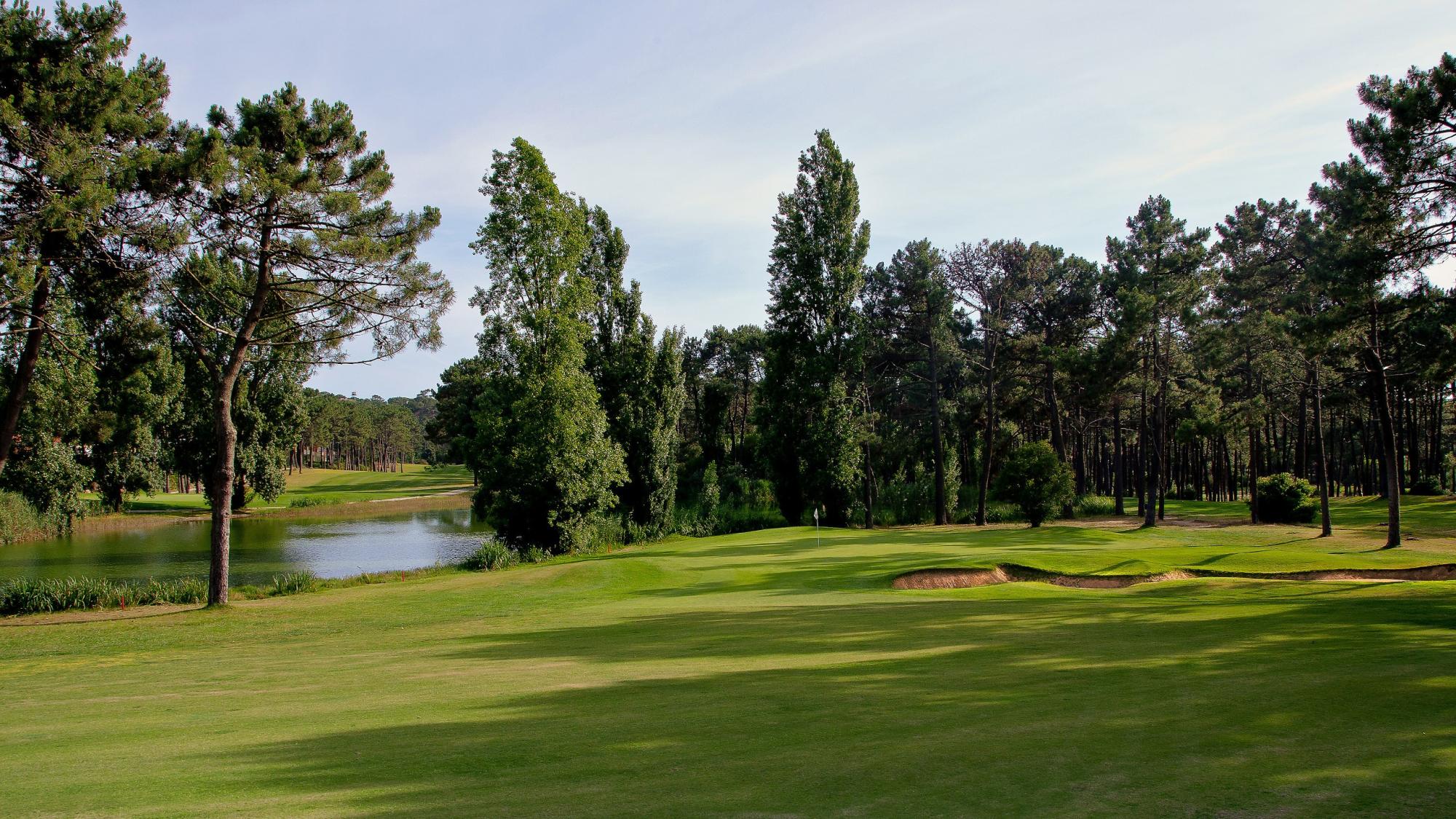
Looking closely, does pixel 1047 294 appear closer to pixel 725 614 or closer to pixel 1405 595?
pixel 1405 595

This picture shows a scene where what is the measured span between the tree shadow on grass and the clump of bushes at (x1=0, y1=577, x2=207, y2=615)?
48.5 ft

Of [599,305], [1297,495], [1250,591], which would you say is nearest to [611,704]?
[1250,591]

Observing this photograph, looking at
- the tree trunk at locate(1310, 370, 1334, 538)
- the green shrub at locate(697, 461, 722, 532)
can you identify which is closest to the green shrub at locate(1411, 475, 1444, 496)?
the tree trunk at locate(1310, 370, 1334, 538)

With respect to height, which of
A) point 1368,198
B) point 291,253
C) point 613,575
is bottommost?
point 613,575

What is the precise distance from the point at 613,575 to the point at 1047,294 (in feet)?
134

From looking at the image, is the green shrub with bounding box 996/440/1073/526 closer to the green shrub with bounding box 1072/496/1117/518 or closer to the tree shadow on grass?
the green shrub with bounding box 1072/496/1117/518

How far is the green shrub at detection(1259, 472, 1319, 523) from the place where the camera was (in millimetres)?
42312

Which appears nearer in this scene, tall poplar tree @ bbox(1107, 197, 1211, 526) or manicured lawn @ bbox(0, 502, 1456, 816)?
manicured lawn @ bbox(0, 502, 1456, 816)

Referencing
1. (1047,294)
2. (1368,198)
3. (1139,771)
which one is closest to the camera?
(1139,771)

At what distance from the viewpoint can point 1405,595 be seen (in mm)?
14070

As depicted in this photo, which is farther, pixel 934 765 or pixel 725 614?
pixel 725 614

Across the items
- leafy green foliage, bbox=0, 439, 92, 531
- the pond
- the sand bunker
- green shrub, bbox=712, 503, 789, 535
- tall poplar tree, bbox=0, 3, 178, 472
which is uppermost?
tall poplar tree, bbox=0, 3, 178, 472

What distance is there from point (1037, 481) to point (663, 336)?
20.3m

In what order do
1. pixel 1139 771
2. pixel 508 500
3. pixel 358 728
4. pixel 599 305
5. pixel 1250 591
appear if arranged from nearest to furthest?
pixel 1139 771, pixel 358 728, pixel 1250 591, pixel 508 500, pixel 599 305
